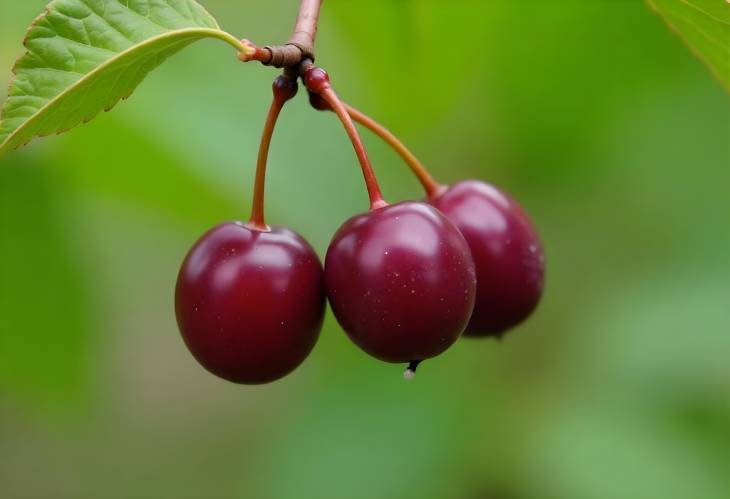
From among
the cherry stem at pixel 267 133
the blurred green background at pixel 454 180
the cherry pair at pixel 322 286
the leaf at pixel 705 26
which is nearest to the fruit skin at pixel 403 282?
the cherry pair at pixel 322 286

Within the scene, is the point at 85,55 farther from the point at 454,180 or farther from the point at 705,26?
the point at 454,180

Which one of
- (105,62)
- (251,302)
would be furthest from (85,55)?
(251,302)

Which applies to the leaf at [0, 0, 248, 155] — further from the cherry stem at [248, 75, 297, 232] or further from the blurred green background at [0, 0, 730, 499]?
the blurred green background at [0, 0, 730, 499]

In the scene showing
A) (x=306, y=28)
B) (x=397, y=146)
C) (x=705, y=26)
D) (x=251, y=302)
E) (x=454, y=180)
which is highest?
(x=705, y=26)

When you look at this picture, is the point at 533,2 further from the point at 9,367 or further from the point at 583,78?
the point at 9,367

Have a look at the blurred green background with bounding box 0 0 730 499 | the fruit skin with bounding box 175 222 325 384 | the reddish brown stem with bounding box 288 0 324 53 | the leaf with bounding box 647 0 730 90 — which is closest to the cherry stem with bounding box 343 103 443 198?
A: the reddish brown stem with bounding box 288 0 324 53

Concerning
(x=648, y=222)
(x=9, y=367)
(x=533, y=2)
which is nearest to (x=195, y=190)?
(x=9, y=367)
